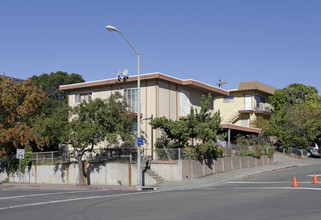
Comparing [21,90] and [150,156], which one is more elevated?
[21,90]

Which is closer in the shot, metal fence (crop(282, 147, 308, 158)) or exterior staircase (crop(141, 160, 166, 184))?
exterior staircase (crop(141, 160, 166, 184))

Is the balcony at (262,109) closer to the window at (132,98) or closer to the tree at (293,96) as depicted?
the tree at (293,96)

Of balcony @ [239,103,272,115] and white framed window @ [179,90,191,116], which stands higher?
balcony @ [239,103,272,115]

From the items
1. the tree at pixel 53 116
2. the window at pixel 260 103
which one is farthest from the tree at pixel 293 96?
the tree at pixel 53 116

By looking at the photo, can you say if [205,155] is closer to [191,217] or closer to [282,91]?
[191,217]

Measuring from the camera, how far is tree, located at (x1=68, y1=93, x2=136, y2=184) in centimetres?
2361

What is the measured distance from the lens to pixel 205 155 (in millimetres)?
26234

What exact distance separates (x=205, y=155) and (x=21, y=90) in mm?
17970

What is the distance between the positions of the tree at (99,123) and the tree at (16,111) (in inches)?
354

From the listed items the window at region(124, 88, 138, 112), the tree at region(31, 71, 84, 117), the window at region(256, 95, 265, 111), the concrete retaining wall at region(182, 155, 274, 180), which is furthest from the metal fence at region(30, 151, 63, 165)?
the window at region(256, 95, 265, 111)

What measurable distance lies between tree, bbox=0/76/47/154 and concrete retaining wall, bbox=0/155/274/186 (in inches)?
117

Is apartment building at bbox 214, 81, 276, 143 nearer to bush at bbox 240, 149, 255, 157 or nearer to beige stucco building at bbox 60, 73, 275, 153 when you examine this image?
beige stucco building at bbox 60, 73, 275, 153

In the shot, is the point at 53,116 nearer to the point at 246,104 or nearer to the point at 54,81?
the point at 246,104

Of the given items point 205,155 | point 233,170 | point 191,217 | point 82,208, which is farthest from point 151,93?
point 191,217
